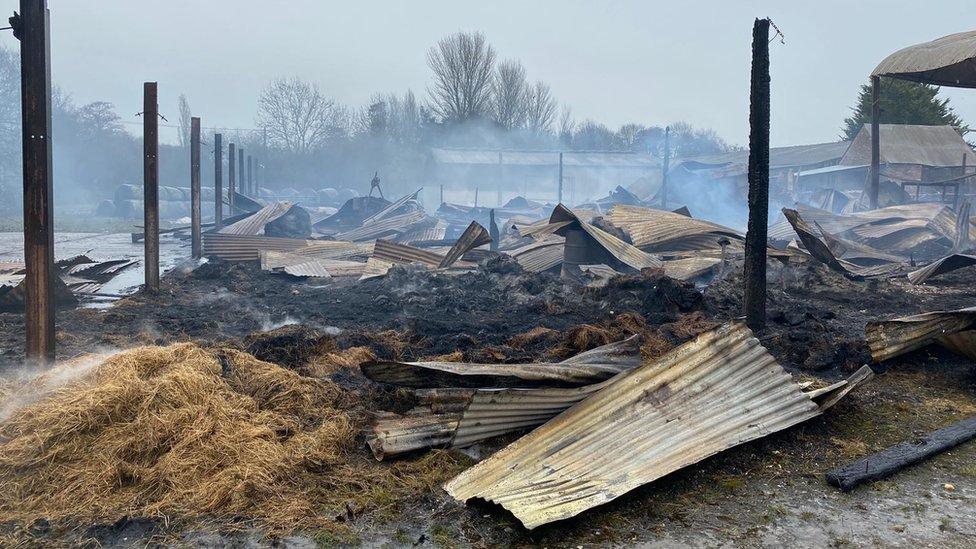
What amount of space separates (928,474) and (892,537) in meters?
0.98

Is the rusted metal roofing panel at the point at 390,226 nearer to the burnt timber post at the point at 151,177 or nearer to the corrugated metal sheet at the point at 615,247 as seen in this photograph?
the corrugated metal sheet at the point at 615,247

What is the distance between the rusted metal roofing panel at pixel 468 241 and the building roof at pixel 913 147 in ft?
64.2

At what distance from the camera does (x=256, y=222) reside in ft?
67.6

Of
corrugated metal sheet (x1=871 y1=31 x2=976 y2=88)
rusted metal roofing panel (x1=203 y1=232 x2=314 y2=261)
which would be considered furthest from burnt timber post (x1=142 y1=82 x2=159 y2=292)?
corrugated metal sheet (x1=871 y1=31 x2=976 y2=88)

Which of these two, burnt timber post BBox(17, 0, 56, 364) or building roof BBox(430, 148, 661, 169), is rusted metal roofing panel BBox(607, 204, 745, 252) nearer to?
burnt timber post BBox(17, 0, 56, 364)

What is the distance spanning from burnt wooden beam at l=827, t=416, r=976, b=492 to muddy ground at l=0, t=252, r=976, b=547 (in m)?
0.06

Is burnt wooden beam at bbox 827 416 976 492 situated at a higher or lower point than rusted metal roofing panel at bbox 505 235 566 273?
lower

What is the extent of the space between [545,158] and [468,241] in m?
34.6

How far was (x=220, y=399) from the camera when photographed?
14.8ft

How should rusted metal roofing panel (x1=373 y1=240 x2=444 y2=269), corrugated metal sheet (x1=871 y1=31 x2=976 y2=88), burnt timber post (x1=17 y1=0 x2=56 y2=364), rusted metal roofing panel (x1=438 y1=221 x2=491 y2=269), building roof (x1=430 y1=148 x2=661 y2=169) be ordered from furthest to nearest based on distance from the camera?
building roof (x1=430 y1=148 x2=661 y2=169), rusted metal roofing panel (x1=373 y1=240 x2=444 y2=269), rusted metal roofing panel (x1=438 y1=221 x2=491 y2=269), corrugated metal sheet (x1=871 y1=31 x2=976 y2=88), burnt timber post (x1=17 y1=0 x2=56 y2=364)

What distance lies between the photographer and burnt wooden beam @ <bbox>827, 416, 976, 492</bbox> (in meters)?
4.04

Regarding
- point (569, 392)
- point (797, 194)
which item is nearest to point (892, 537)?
point (569, 392)

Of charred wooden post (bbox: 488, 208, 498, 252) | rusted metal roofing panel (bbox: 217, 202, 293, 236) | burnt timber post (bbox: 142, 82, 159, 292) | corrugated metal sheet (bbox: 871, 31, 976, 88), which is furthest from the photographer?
rusted metal roofing panel (bbox: 217, 202, 293, 236)

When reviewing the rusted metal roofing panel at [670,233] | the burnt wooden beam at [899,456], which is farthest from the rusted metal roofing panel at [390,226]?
the burnt wooden beam at [899,456]
